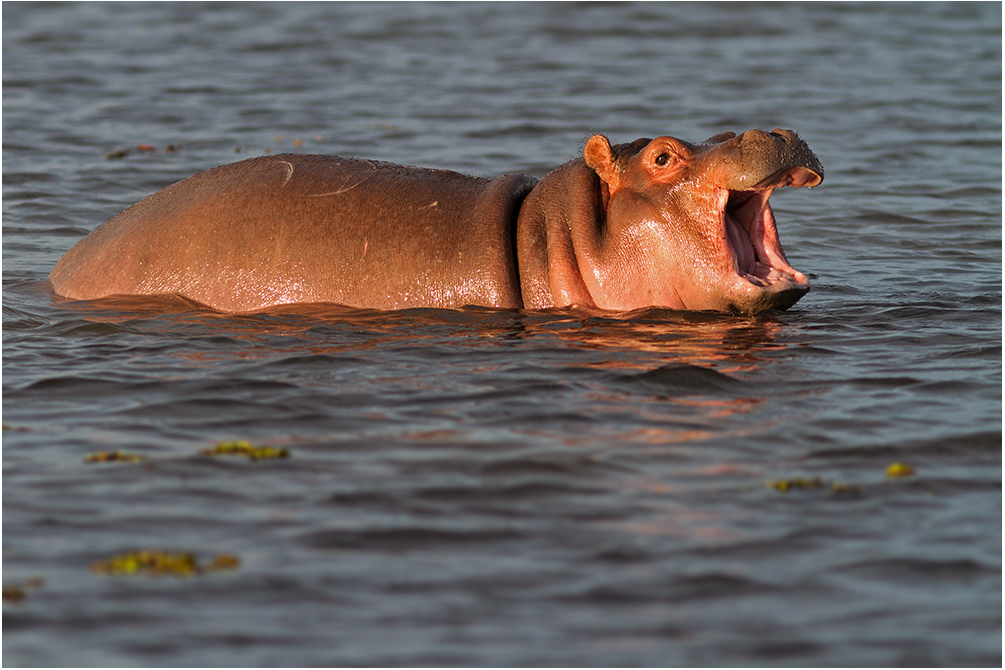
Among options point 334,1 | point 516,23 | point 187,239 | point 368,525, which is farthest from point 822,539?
point 334,1

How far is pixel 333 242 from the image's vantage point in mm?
8742

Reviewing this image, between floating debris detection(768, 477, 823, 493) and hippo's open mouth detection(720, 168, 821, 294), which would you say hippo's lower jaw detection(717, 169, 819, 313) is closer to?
hippo's open mouth detection(720, 168, 821, 294)

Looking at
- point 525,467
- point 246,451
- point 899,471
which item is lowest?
point 899,471

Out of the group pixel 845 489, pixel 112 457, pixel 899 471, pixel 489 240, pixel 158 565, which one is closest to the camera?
pixel 158 565

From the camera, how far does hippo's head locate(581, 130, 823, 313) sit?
8.32 metres

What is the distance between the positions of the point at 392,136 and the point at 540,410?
32.2 ft

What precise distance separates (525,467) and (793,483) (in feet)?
3.77

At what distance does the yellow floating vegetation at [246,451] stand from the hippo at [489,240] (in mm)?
2610

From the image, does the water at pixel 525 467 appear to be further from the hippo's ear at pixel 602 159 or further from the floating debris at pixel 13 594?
the hippo's ear at pixel 602 159

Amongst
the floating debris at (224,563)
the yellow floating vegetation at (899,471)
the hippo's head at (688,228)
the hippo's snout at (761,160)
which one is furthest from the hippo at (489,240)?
the floating debris at (224,563)

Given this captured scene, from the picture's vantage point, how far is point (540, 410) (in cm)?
693

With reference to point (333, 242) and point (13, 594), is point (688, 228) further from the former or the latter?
point (13, 594)

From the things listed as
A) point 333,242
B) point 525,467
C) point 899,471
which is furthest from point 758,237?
point 525,467

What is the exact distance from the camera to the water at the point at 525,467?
4.59m
